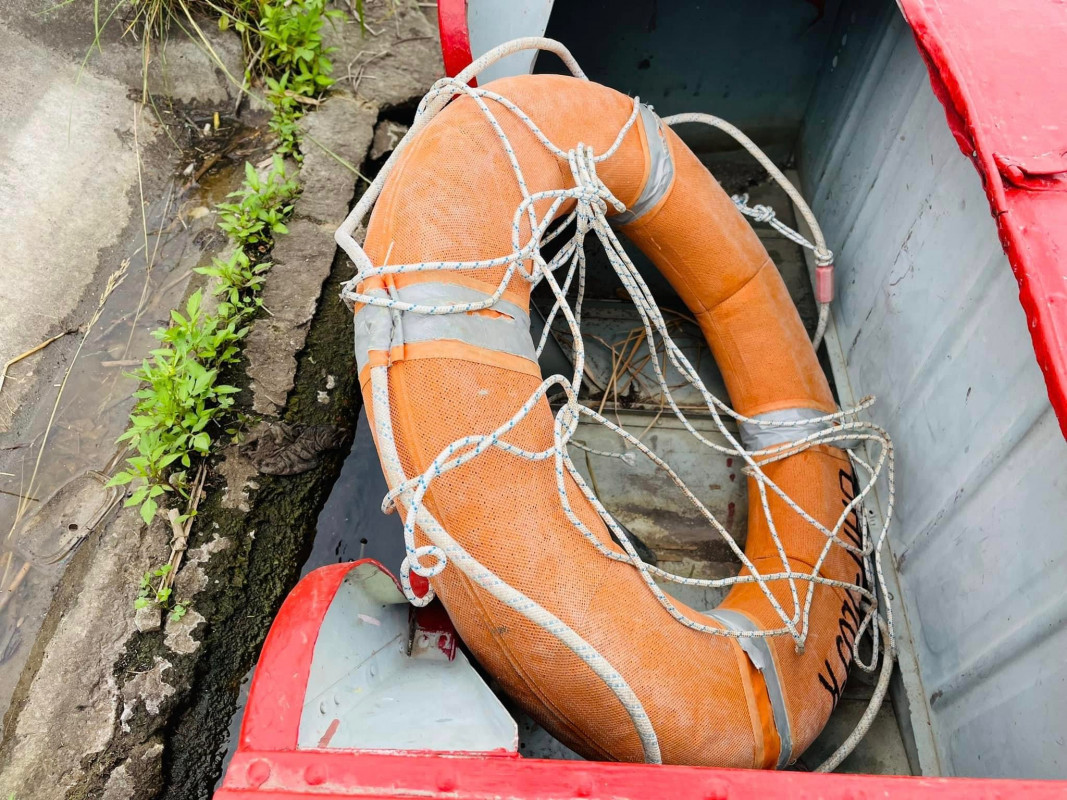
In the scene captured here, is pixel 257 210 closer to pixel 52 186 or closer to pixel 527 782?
pixel 52 186

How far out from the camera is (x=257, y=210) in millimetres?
2031

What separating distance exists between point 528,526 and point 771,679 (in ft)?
2.04

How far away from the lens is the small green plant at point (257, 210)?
2.02 metres

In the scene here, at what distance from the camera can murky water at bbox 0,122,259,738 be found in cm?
156

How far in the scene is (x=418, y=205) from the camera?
3.93 ft

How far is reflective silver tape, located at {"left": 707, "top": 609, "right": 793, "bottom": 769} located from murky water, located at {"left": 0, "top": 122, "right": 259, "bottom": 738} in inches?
57.4

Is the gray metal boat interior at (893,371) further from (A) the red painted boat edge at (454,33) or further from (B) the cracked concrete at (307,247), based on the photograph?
(A) the red painted boat edge at (454,33)

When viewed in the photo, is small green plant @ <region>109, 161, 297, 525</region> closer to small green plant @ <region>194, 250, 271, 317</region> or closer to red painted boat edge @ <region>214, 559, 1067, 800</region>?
small green plant @ <region>194, 250, 271, 317</region>

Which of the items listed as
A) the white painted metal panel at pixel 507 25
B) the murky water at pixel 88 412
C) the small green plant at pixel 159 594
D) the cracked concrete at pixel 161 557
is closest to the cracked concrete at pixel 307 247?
the cracked concrete at pixel 161 557

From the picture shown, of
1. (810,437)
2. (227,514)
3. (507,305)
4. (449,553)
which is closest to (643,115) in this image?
(507,305)

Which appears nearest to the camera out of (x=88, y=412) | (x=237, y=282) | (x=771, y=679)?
(x=771, y=679)

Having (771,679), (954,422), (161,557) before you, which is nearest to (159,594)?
(161,557)

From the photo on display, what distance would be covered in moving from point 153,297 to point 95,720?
115cm

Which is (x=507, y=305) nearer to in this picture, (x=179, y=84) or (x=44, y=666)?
(x=44, y=666)
